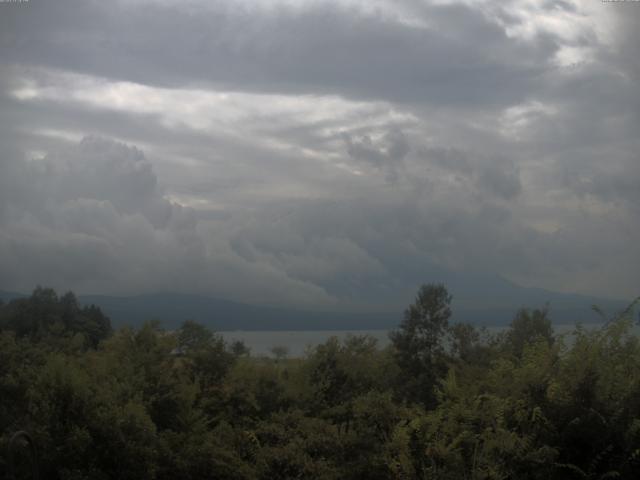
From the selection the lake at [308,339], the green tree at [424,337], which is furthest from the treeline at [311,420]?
the green tree at [424,337]

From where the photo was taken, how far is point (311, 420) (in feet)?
39.5

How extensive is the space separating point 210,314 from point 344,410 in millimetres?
72529

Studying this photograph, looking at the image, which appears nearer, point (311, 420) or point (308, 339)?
point (311, 420)

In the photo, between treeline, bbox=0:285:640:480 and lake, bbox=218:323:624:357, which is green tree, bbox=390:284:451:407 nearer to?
lake, bbox=218:323:624:357

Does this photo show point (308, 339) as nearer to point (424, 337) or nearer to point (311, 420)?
point (424, 337)

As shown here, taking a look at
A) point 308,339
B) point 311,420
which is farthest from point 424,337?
point 311,420

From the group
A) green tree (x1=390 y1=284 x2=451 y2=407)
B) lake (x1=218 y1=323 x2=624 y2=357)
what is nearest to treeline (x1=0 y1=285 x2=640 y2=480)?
lake (x1=218 y1=323 x2=624 y2=357)

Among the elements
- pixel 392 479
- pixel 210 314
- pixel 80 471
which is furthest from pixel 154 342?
pixel 210 314

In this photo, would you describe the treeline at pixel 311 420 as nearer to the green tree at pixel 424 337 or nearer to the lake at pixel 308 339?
the lake at pixel 308 339

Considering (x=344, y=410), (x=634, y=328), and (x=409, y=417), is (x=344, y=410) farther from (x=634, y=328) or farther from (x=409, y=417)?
(x=634, y=328)

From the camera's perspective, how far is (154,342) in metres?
14.3

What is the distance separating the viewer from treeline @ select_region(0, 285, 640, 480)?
8852 millimetres

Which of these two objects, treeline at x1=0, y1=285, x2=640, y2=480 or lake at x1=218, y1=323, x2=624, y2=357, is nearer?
treeline at x1=0, y1=285, x2=640, y2=480

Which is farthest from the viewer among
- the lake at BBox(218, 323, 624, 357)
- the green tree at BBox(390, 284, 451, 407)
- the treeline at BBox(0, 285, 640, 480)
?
the green tree at BBox(390, 284, 451, 407)
